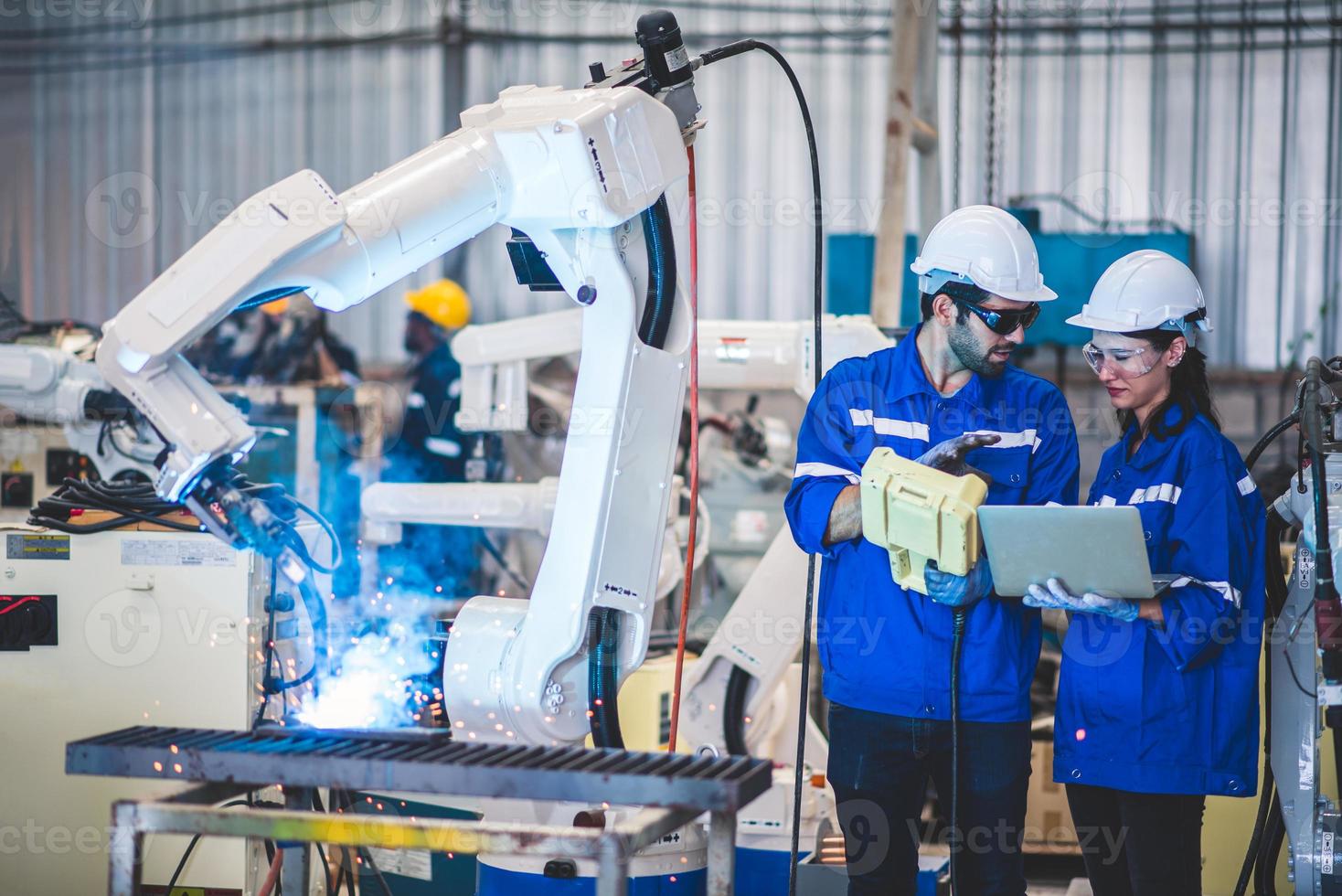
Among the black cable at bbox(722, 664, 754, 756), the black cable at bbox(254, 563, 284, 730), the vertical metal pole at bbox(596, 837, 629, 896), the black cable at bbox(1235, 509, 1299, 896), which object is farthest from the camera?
the black cable at bbox(722, 664, 754, 756)

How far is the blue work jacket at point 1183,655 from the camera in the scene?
8.21 feet

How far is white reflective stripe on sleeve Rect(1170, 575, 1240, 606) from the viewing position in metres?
2.50

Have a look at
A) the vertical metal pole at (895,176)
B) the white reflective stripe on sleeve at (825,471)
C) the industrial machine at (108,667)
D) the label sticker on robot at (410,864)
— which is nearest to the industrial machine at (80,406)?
the industrial machine at (108,667)

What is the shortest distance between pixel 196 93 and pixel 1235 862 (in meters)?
9.50

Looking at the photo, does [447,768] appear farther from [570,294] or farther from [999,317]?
[999,317]

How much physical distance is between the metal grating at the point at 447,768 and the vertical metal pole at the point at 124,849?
58 mm

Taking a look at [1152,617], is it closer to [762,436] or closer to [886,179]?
[762,436]

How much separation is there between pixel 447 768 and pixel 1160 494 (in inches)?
59.3

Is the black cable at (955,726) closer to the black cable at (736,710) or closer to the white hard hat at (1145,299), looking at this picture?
the white hard hat at (1145,299)

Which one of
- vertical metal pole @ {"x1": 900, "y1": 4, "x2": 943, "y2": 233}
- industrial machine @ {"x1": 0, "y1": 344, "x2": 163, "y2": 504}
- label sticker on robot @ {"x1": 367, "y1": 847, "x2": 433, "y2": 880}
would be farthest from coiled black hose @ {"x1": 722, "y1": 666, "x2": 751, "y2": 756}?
vertical metal pole @ {"x1": 900, "y1": 4, "x2": 943, "y2": 233}

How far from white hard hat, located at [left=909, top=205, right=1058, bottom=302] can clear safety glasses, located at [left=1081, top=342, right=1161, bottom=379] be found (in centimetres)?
21

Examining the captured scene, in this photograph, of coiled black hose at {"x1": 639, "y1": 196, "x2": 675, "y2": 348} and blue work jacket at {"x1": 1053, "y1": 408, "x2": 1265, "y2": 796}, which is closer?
coiled black hose at {"x1": 639, "y1": 196, "x2": 675, "y2": 348}

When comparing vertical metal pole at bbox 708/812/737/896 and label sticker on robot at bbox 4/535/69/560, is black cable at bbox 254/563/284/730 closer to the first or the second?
label sticker on robot at bbox 4/535/69/560

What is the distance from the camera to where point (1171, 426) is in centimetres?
266
